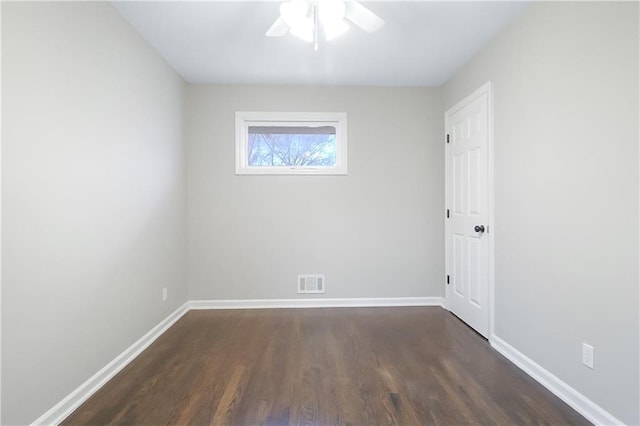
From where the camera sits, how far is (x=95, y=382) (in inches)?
74.5

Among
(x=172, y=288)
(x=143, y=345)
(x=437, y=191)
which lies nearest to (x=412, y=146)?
(x=437, y=191)

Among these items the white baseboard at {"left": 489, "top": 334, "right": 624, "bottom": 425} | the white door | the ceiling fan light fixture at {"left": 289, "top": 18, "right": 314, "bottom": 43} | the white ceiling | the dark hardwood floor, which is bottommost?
the dark hardwood floor

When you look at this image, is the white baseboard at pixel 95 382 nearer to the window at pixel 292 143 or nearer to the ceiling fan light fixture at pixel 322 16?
the window at pixel 292 143

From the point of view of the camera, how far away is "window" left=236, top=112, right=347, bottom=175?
3.45 m

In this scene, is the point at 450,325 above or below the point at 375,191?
below

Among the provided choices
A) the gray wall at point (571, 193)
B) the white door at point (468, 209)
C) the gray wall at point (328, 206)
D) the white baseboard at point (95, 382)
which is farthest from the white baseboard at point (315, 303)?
the gray wall at point (571, 193)

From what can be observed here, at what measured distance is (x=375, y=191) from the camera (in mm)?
3506

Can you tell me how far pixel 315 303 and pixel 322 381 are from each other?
1.49 meters

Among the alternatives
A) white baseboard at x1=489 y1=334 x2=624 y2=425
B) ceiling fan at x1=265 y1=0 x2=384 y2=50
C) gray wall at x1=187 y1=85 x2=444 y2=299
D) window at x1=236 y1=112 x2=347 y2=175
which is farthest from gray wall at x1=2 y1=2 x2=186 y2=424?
white baseboard at x1=489 y1=334 x2=624 y2=425

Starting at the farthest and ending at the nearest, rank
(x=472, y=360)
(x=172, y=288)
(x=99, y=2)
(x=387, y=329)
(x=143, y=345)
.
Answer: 1. (x=172, y=288)
2. (x=387, y=329)
3. (x=143, y=345)
4. (x=472, y=360)
5. (x=99, y=2)

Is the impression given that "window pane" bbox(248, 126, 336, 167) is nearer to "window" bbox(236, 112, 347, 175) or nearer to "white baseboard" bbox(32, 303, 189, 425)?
"window" bbox(236, 112, 347, 175)

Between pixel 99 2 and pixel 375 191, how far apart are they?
110 inches

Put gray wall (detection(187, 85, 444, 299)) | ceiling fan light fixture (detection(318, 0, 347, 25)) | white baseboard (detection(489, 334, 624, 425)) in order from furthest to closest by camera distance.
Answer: gray wall (detection(187, 85, 444, 299)), ceiling fan light fixture (detection(318, 0, 347, 25)), white baseboard (detection(489, 334, 624, 425))

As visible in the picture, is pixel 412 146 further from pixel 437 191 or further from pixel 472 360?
pixel 472 360
